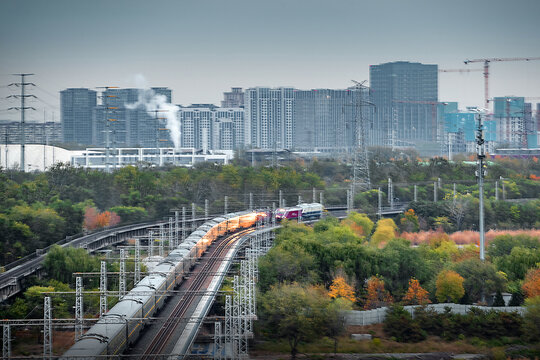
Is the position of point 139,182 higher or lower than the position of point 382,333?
higher

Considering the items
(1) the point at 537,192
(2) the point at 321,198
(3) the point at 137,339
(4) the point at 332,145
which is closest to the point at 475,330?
(3) the point at 137,339

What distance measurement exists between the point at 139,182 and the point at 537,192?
23.8 metres

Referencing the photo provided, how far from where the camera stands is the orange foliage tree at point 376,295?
18.6 metres

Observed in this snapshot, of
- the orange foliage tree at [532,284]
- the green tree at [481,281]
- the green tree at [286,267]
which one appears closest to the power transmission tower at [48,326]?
the green tree at [286,267]

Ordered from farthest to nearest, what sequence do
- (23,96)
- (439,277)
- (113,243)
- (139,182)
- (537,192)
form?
(537,192) < (139,182) < (23,96) < (113,243) < (439,277)

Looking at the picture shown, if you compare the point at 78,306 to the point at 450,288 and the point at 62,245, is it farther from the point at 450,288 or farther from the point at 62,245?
the point at 62,245

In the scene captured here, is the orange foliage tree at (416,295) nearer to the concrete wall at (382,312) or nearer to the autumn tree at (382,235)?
the concrete wall at (382,312)

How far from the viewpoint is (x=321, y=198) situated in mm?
37438

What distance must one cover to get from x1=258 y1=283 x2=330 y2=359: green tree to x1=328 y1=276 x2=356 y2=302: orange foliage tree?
148 centimetres

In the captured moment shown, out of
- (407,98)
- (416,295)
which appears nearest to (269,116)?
(407,98)

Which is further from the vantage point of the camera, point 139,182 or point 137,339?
point 139,182

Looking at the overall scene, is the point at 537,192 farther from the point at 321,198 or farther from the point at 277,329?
the point at 277,329

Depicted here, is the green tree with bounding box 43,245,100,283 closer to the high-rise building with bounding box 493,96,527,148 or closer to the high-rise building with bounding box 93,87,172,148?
the high-rise building with bounding box 493,96,527,148

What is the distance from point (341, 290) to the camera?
1856cm
